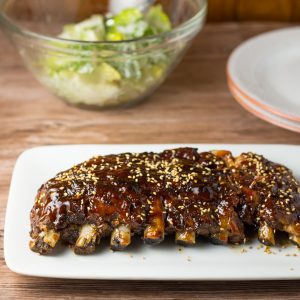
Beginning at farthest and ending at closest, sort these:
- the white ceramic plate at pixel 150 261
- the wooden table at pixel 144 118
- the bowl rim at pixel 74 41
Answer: the wooden table at pixel 144 118 < the bowl rim at pixel 74 41 < the white ceramic plate at pixel 150 261

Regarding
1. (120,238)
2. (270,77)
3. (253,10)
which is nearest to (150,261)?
(120,238)

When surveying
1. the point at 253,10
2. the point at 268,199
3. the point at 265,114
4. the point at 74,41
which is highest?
the point at 74,41

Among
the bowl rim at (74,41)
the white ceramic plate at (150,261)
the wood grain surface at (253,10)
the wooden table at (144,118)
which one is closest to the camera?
the white ceramic plate at (150,261)

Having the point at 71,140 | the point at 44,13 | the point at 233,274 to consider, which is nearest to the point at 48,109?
the point at 71,140

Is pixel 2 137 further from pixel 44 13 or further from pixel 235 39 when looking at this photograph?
pixel 235 39

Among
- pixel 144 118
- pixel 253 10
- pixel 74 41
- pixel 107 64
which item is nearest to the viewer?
pixel 74 41

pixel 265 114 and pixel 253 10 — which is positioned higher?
pixel 265 114

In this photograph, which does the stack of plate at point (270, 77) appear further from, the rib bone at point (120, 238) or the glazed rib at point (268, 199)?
the rib bone at point (120, 238)

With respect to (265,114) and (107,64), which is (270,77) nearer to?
(265,114)

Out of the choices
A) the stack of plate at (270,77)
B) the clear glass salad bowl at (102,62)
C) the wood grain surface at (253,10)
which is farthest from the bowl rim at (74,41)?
the wood grain surface at (253,10)
